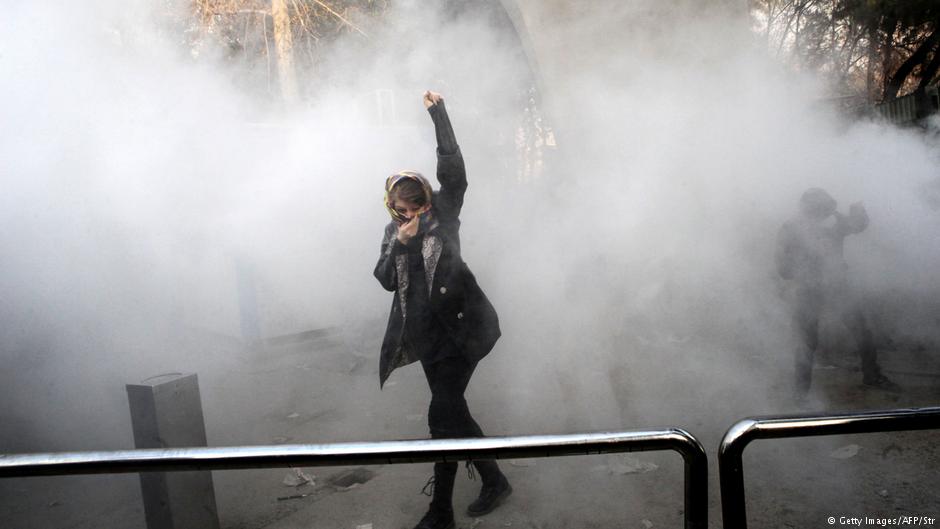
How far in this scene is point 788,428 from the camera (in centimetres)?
106

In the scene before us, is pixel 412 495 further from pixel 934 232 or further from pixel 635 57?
pixel 934 232

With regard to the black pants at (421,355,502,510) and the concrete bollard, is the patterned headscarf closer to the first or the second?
the black pants at (421,355,502,510)

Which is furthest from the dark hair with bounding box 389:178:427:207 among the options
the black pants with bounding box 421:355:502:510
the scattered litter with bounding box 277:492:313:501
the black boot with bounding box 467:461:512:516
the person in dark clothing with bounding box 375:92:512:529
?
the scattered litter with bounding box 277:492:313:501

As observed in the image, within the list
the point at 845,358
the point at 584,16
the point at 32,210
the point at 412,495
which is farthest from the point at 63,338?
the point at 845,358

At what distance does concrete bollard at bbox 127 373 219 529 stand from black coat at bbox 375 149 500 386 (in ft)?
2.59

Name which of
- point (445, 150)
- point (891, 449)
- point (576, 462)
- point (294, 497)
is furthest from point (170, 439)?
point (891, 449)

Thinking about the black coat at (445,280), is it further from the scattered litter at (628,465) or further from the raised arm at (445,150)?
the scattered litter at (628,465)

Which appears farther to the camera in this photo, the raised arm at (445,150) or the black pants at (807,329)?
the black pants at (807,329)

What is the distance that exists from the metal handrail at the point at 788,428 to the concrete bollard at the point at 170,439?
1.98 m

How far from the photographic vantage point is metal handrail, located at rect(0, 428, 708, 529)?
1.01 m

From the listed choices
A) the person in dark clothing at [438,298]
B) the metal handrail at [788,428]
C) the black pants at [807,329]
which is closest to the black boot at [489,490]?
the person in dark clothing at [438,298]

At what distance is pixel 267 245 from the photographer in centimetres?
568

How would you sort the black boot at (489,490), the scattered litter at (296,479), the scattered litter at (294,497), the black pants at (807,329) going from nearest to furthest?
the black boot at (489,490), the scattered litter at (294,497), the scattered litter at (296,479), the black pants at (807,329)

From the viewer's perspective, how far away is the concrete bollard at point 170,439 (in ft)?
7.32
